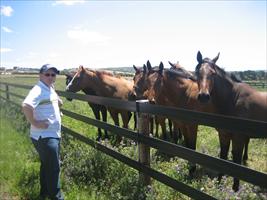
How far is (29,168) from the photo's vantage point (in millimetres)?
6766

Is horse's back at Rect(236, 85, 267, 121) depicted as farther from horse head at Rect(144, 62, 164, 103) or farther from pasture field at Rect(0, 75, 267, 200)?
horse head at Rect(144, 62, 164, 103)

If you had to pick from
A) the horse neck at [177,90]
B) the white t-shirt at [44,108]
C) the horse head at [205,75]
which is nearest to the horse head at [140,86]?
the horse neck at [177,90]

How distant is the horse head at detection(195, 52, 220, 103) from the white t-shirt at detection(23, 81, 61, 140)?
2.50 m

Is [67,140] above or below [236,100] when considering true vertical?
below

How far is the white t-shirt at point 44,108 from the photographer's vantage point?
15.9 feet

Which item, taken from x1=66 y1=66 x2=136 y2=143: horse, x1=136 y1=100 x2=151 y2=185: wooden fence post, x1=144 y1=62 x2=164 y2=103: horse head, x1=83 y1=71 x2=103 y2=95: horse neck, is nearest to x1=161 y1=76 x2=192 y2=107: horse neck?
x1=144 y1=62 x2=164 y2=103: horse head

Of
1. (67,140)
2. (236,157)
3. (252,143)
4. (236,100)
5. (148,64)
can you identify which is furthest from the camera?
(252,143)

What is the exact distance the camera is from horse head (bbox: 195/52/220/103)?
6035 mm

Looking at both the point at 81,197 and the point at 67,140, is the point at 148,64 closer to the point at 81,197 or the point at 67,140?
the point at 67,140

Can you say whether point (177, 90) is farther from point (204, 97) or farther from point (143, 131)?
point (143, 131)

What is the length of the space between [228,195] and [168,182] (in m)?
0.71

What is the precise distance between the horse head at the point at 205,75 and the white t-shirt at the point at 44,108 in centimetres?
250

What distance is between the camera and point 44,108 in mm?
4930

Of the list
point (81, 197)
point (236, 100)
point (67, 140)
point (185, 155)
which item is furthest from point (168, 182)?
point (67, 140)
